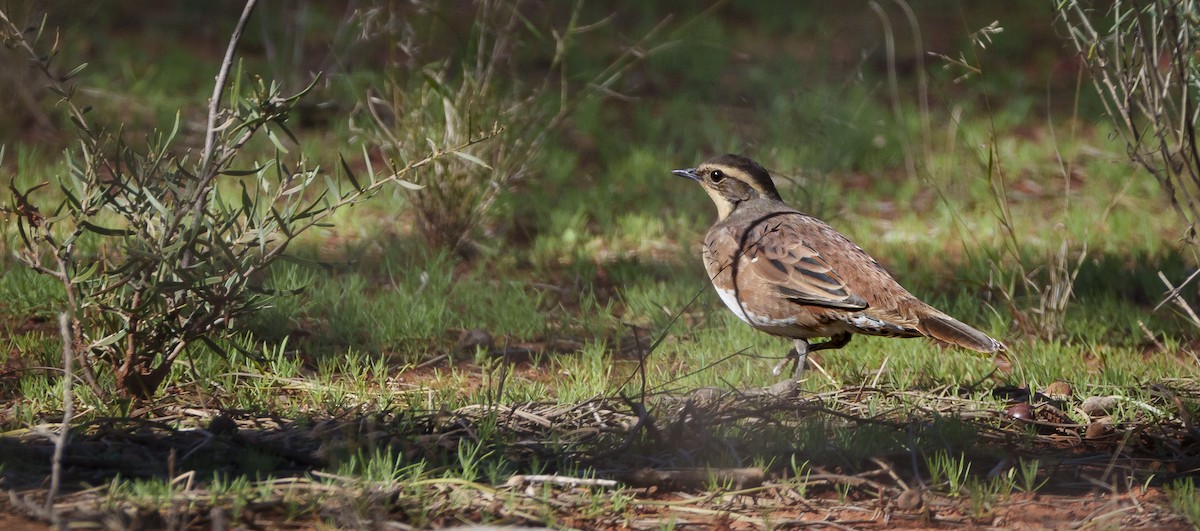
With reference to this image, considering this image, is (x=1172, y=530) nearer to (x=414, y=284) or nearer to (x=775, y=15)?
(x=414, y=284)

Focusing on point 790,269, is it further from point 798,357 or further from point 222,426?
point 222,426

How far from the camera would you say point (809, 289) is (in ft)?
18.7

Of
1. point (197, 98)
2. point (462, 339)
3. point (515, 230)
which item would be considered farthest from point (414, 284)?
point (197, 98)

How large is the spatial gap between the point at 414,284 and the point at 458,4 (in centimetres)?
287

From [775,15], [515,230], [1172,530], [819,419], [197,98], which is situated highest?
[775,15]

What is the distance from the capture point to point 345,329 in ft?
20.7

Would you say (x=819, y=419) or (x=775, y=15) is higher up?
(x=775, y=15)

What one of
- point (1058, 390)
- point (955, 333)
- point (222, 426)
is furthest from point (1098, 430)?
point (222, 426)

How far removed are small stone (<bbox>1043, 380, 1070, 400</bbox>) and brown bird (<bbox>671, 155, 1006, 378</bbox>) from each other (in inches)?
16.1

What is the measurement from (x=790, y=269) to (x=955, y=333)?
2.75ft

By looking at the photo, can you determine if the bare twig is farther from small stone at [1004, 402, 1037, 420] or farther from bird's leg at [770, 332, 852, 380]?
small stone at [1004, 402, 1037, 420]

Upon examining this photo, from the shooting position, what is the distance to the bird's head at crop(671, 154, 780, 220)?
6828 mm

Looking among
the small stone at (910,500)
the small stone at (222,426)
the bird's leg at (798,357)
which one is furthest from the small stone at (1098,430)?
the small stone at (222,426)

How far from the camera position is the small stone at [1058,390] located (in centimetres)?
571
